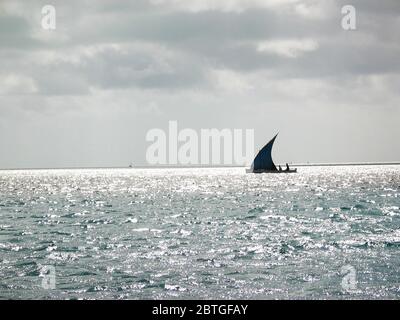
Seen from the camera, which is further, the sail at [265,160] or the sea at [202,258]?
the sail at [265,160]

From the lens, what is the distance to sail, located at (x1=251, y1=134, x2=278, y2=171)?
159400 mm

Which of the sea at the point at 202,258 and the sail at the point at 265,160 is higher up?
the sail at the point at 265,160

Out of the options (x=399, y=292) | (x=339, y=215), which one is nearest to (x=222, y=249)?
(x=399, y=292)

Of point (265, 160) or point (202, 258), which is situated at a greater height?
point (265, 160)

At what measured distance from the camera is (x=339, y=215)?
2164 inches

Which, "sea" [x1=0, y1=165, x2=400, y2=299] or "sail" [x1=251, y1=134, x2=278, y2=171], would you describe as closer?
"sea" [x1=0, y1=165, x2=400, y2=299]

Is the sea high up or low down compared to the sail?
down

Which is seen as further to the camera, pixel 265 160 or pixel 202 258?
pixel 265 160

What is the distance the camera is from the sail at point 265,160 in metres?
159

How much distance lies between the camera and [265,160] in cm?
16862
